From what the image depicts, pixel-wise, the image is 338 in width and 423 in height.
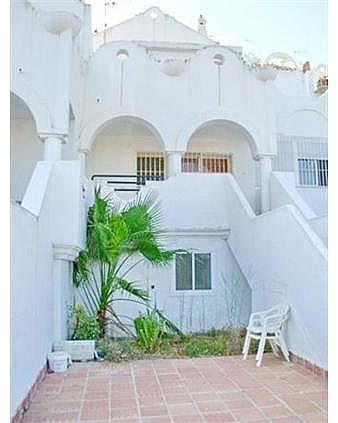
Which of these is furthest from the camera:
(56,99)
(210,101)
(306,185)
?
(306,185)

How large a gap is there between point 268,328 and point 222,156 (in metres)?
9.35

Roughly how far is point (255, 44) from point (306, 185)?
7.90 m

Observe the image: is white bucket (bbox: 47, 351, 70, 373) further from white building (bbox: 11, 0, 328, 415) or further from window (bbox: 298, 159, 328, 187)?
window (bbox: 298, 159, 328, 187)

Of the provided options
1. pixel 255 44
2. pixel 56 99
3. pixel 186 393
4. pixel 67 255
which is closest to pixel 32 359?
pixel 186 393

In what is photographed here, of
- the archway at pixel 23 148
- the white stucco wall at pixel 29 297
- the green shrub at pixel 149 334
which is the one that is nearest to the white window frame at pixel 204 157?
the archway at pixel 23 148

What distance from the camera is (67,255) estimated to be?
8781 mm

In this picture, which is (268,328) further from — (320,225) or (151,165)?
(151,165)

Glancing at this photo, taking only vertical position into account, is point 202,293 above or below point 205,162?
below

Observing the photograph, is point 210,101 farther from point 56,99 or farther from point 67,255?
point 67,255

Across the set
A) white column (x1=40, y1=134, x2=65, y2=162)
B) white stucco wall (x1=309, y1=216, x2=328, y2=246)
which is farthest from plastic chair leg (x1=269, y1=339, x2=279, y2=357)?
white column (x1=40, y1=134, x2=65, y2=162)

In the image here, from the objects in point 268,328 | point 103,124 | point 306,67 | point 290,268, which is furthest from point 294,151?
point 268,328

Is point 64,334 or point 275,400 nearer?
point 275,400

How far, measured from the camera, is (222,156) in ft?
54.3

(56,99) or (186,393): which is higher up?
(56,99)
